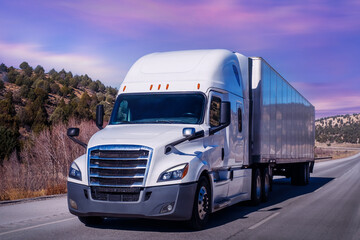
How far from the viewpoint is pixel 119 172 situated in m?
8.35

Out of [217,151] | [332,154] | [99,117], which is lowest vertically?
[332,154]

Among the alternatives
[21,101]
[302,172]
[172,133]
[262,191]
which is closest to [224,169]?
[172,133]

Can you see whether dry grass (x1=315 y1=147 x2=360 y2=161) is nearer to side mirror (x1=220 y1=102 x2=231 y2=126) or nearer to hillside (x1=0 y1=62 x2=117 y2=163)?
hillside (x1=0 y1=62 x2=117 y2=163)

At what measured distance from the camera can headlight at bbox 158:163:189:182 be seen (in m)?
8.19

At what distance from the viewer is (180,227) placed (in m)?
9.25

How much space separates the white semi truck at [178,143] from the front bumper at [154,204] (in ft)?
0.06

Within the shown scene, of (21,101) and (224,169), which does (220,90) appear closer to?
(224,169)

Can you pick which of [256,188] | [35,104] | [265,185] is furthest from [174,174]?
[35,104]

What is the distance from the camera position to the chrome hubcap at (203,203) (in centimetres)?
888

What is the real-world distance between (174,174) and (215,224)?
214 centimetres

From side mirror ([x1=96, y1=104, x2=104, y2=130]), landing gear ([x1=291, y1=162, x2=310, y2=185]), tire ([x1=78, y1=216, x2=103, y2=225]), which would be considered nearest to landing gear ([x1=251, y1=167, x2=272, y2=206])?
side mirror ([x1=96, y1=104, x2=104, y2=130])

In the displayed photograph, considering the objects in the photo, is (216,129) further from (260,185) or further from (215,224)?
(260,185)

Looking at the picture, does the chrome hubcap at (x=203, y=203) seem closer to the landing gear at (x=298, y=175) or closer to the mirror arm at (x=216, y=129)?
the mirror arm at (x=216, y=129)

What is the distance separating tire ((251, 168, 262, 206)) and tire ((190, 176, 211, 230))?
4206 millimetres
